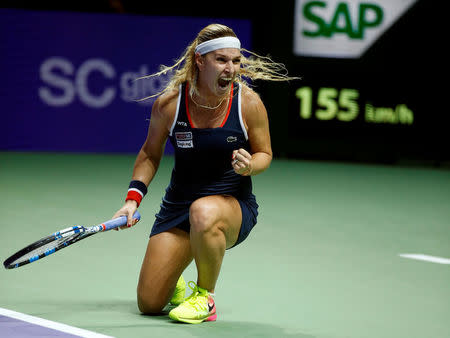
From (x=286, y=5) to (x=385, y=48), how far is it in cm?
151

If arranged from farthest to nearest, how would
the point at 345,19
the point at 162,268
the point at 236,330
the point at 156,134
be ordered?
the point at 345,19 < the point at 156,134 < the point at 162,268 < the point at 236,330

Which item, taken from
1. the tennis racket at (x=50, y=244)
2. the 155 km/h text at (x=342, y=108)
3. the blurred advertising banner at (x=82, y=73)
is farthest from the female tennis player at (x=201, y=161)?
the blurred advertising banner at (x=82, y=73)

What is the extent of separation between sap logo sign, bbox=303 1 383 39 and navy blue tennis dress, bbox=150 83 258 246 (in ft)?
25.0

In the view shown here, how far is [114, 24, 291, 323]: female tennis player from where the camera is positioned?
4312 mm

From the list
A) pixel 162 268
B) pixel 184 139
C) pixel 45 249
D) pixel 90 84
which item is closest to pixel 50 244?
pixel 45 249

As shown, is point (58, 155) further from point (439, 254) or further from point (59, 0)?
point (439, 254)

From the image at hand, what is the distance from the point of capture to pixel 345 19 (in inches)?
466

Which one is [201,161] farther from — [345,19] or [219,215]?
[345,19]

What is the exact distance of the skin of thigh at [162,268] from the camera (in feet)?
14.3

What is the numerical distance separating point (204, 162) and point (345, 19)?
785cm

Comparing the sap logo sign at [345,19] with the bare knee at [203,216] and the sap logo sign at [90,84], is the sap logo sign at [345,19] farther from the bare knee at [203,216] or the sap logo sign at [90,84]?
the bare knee at [203,216]

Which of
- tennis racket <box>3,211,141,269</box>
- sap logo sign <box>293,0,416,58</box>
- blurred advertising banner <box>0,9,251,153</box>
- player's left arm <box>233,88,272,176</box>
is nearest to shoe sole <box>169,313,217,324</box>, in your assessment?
tennis racket <box>3,211,141,269</box>

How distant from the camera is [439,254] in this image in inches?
250

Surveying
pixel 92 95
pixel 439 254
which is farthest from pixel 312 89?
pixel 439 254
